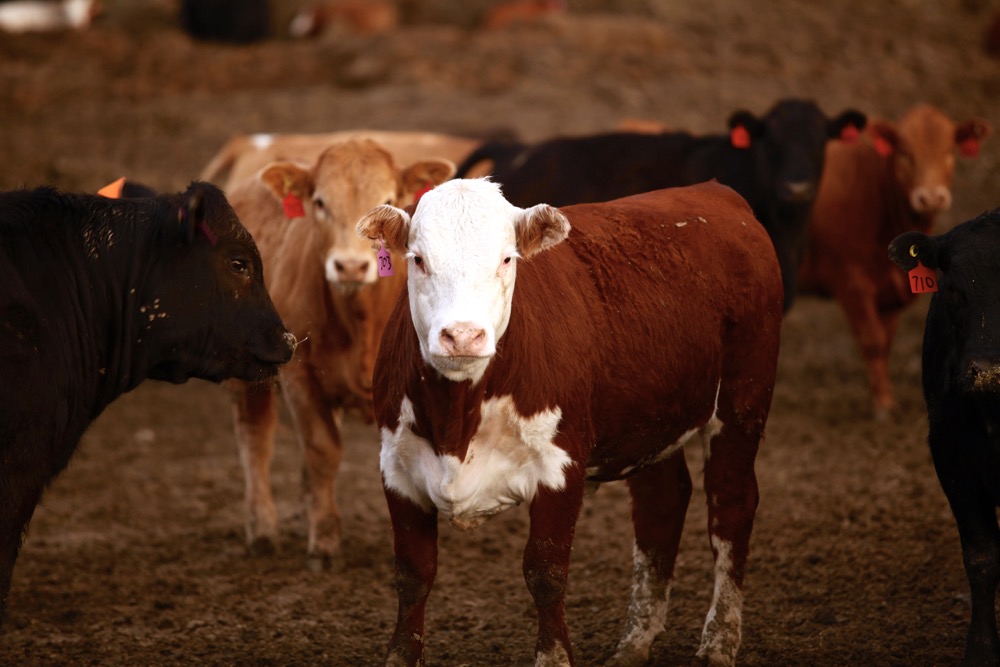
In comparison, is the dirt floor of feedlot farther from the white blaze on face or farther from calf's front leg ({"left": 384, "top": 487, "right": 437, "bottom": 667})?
the white blaze on face

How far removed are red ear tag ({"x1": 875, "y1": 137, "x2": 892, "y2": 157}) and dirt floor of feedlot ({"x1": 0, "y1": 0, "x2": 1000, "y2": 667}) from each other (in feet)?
6.13

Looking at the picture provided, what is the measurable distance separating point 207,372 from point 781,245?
4190 mm

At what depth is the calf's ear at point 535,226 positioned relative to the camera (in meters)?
4.11

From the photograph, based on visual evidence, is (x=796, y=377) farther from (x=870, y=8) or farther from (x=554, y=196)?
(x=870, y=8)

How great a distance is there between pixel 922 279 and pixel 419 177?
2691 mm

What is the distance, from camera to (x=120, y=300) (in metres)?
4.50

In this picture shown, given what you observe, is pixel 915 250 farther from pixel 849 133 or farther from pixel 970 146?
pixel 970 146

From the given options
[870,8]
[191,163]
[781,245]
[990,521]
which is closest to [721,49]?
[870,8]

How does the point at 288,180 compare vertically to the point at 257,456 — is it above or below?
above

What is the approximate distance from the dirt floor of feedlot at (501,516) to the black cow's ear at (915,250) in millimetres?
1432

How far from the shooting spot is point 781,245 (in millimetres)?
7742

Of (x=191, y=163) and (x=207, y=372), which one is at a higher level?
(x=207, y=372)

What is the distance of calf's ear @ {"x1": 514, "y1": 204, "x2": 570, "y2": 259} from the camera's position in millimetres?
4109

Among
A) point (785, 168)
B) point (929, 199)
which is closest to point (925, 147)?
point (929, 199)
